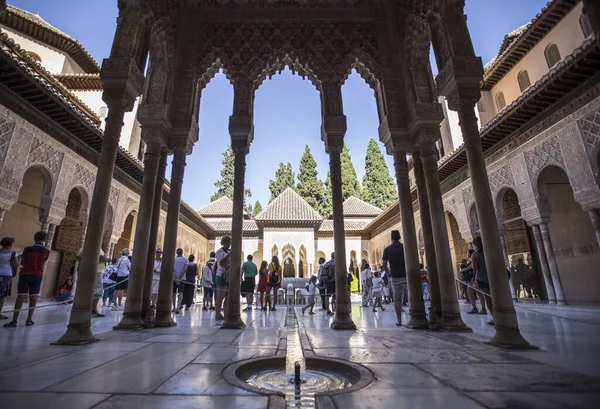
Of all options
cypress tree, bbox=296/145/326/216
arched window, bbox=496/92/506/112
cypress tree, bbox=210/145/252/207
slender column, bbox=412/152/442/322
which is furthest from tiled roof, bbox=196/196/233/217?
slender column, bbox=412/152/442/322

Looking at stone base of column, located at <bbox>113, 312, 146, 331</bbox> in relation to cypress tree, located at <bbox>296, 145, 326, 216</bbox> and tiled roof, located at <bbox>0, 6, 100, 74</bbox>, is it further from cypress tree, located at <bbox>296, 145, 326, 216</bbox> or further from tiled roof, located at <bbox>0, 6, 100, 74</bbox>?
cypress tree, located at <bbox>296, 145, 326, 216</bbox>

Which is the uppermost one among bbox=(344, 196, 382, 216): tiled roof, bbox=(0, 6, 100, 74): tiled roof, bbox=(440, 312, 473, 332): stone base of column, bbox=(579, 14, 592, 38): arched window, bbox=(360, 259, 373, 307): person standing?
bbox=(0, 6, 100, 74): tiled roof

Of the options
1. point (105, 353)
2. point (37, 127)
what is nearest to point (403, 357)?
point (105, 353)

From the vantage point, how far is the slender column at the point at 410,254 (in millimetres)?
5680

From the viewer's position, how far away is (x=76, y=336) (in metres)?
3.89

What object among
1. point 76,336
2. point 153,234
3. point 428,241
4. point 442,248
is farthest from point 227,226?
point 76,336

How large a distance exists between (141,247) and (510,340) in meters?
5.68

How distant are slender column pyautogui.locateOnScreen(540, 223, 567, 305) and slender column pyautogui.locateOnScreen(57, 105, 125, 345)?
12.1 meters

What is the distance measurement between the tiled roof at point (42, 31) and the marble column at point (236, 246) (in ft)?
52.5

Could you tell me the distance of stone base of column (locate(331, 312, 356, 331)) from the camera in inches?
213

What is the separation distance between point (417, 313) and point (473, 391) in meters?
3.79

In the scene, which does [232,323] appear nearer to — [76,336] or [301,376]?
[76,336]

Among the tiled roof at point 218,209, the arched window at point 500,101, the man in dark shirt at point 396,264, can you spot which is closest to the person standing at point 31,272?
the man in dark shirt at point 396,264

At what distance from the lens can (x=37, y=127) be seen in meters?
9.79
